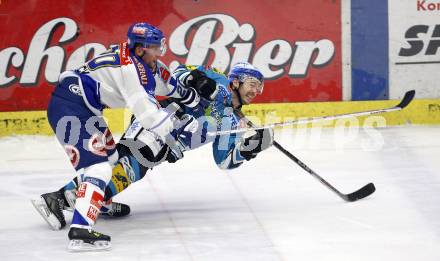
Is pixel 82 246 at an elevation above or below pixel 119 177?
below

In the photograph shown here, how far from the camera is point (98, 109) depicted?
5043mm

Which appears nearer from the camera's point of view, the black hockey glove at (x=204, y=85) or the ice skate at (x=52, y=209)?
the ice skate at (x=52, y=209)

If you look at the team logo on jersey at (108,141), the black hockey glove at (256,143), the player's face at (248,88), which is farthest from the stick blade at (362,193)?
the team logo on jersey at (108,141)

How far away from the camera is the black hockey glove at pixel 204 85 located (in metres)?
5.28

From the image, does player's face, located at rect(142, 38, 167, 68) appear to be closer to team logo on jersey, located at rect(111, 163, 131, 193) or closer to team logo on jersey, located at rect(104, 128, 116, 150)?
team logo on jersey, located at rect(104, 128, 116, 150)

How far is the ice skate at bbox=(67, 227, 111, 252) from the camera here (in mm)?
4695

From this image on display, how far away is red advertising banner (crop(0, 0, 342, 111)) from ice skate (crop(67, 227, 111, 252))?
10.9 ft

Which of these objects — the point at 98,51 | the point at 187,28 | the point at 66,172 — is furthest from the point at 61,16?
the point at 66,172

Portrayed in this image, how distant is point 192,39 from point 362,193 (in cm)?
263

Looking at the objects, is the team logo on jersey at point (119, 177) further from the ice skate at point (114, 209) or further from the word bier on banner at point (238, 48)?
the word bier on banner at point (238, 48)

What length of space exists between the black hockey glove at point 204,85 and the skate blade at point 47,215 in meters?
0.99

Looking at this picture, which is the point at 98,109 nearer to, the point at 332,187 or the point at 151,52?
the point at 151,52

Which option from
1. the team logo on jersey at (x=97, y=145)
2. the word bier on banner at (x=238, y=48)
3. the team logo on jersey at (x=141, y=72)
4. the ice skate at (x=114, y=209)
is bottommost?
the ice skate at (x=114, y=209)

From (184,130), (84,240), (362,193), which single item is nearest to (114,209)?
(184,130)
